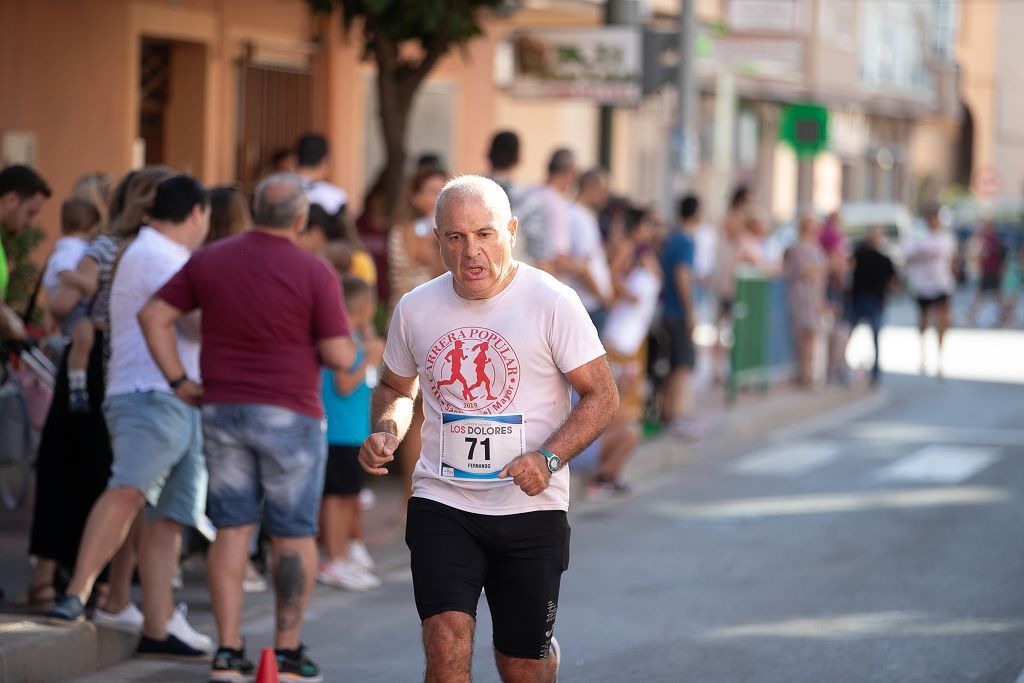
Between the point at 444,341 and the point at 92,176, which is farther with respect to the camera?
the point at 92,176

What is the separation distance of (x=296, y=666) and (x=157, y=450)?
1042mm

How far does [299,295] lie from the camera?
6.65 meters

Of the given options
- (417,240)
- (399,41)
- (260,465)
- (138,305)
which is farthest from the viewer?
(399,41)

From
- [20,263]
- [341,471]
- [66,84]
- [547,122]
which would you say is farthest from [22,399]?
[547,122]

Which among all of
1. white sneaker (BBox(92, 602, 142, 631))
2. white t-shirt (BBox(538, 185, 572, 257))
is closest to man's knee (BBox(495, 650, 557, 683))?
white sneaker (BBox(92, 602, 142, 631))

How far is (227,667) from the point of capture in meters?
6.67

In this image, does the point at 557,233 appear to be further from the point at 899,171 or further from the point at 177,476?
the point at 899,171

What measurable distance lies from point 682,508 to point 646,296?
175 centimetres

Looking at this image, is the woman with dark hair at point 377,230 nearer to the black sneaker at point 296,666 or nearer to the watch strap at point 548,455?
the black sneaker at point 296,666

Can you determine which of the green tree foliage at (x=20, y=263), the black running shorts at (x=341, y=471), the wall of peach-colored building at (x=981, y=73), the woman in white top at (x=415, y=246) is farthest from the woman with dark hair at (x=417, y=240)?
the wall of peach-colored building at (x=981, y=73)

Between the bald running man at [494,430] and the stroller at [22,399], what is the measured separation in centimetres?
382

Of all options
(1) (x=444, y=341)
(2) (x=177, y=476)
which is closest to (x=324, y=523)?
(2) (x=177, y=476)

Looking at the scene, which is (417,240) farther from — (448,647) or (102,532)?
(448,647)

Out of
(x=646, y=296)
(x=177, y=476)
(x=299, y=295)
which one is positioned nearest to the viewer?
(x=299, y=295)
